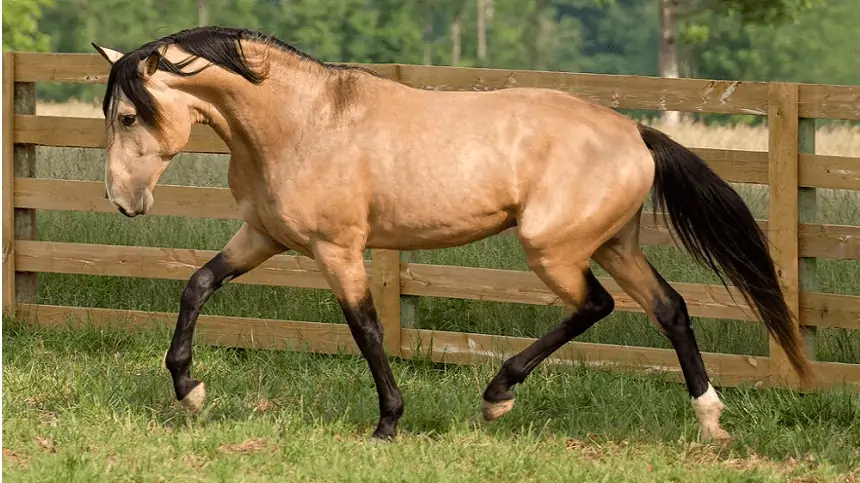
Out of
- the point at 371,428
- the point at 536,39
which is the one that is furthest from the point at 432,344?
the point at 536,39

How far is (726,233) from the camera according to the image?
5.68 metres

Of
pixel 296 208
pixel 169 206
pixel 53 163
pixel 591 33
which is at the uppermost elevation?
pixel 296 208

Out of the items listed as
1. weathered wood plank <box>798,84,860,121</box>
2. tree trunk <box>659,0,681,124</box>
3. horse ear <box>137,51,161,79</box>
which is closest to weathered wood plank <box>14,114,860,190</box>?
weathered wood plank <box>798,84,860,121</box>

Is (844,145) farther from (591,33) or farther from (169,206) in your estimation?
(591,33)

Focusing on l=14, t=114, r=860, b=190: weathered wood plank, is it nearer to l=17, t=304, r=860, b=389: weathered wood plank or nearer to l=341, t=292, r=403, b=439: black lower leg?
l=17, t=304, r=860, b=389: weathered wood plank

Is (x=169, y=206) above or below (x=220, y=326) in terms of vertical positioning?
above

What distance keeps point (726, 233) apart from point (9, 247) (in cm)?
450

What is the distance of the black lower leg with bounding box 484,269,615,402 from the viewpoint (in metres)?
5.53

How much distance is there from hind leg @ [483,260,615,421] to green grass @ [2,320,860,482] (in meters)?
0.15

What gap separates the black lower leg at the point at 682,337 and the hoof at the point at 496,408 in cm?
76

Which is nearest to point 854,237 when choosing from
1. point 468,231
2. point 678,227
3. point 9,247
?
point 678,227

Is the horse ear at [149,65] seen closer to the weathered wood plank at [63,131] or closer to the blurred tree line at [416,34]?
the weathered wood plank at [63,131]

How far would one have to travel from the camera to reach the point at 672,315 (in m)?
5.60

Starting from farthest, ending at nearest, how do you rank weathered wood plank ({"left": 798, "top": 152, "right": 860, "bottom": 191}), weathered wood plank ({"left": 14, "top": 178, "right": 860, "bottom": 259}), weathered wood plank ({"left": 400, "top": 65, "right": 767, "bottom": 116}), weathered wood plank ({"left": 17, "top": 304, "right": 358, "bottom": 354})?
weathered wood plank ({"left": 17, "top": 304, "right": 358, "bottom": 354})
weathered wood plank ({"left": 400, "top": 65, "right": 767, "bottom": 116})
weathered wood plank ({"left": 14, "top": 178, "right": 860, "bottom": 259})
weathered wood plank ({"left": 798, "top": 152, "right": 860, "bottom": 191})
